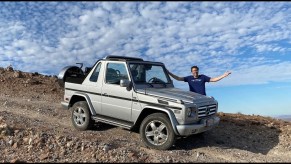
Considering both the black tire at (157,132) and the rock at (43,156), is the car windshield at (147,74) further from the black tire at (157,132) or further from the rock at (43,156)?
the rock at (43,156)

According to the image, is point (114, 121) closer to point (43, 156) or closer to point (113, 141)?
point (113, 141)

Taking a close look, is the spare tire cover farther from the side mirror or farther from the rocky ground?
the side mirror

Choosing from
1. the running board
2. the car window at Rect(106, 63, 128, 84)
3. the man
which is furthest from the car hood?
the man

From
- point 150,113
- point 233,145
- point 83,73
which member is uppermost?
point 83,73

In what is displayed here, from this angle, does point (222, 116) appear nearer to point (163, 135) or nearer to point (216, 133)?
point (216, 133)

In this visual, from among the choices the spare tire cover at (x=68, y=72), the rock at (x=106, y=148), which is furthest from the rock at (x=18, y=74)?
the rock at (x=106, y=148)

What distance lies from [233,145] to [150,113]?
109 inches

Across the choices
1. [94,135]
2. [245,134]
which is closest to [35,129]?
[94,135]

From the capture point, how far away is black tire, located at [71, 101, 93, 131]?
10.7 meters

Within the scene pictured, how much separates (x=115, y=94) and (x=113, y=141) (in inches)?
49.8

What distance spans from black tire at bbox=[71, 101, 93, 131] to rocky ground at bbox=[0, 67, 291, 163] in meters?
0.27

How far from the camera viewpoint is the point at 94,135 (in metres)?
10.1

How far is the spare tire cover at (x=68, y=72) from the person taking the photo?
11375 millimetres

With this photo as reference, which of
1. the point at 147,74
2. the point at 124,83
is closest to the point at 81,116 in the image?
the point at 124,83
